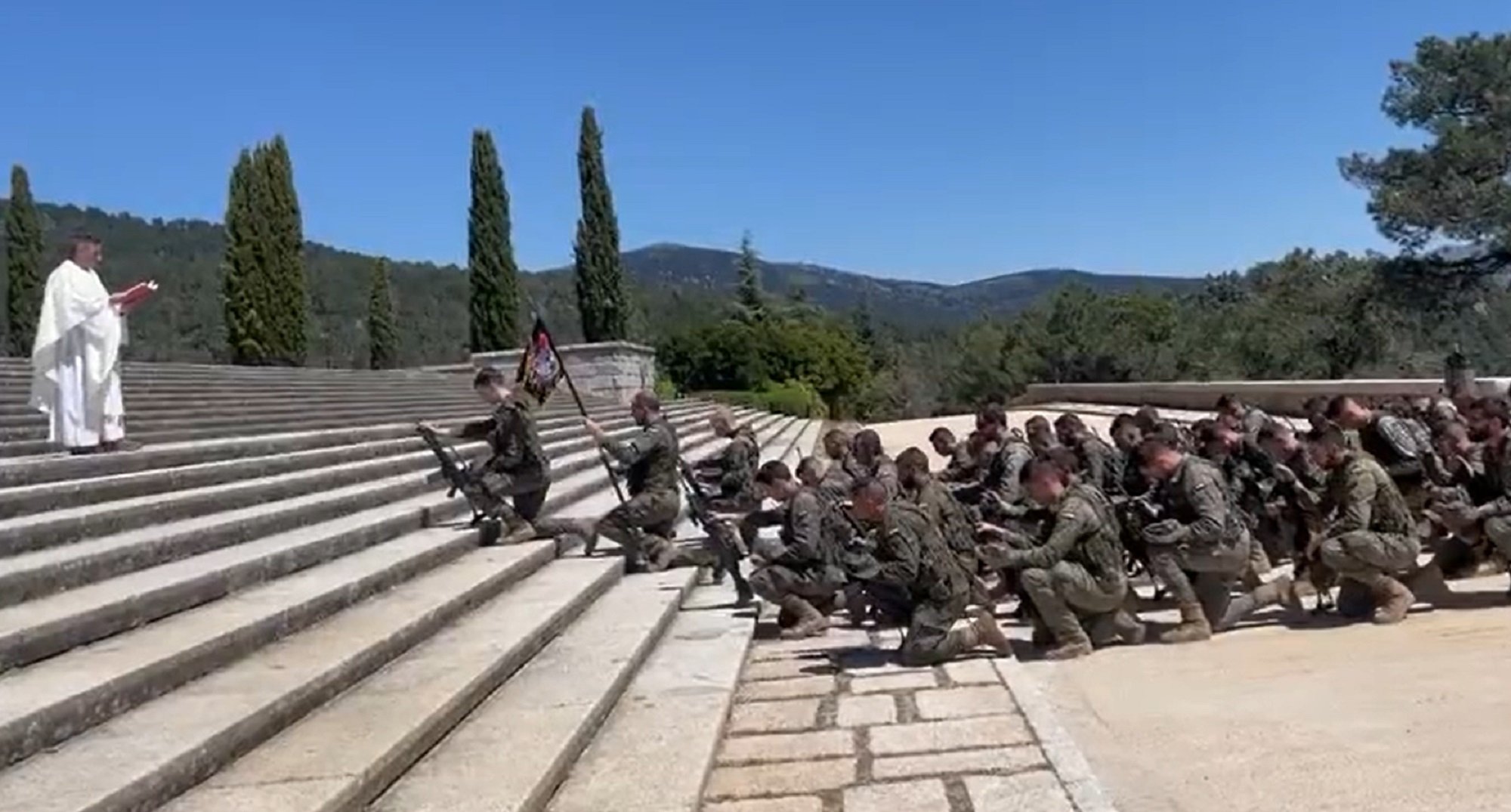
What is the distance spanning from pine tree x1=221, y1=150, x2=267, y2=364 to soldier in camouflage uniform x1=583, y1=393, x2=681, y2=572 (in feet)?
87.1

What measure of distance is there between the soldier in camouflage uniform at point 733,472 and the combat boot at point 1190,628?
362 cm

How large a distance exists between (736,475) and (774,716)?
4924 millimetres

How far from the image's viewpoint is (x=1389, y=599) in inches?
308

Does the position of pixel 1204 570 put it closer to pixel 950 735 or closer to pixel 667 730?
pixel 950 735

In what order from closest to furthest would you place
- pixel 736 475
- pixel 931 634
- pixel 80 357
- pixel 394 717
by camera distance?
pixel 394 717 → pixel 931 634 → pixel 80 357 → pixel 736 475

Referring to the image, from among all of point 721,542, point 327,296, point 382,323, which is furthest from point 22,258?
point 327,296

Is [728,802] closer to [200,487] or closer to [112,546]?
[112,546]

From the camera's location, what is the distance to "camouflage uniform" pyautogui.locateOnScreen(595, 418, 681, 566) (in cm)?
926

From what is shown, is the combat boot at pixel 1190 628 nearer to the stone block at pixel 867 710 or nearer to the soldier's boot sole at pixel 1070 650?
the soldier's boot sole at pixel 1070 650

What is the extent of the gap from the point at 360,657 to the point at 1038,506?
13.9 feet

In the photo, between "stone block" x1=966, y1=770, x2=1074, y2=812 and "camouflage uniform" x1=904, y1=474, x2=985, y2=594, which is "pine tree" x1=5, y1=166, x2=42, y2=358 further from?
"stone block" x1=966, y1=770, x2=1074, y2=812

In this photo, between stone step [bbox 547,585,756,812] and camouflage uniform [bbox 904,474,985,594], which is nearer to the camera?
stone step [bbox 547,585,756,812]

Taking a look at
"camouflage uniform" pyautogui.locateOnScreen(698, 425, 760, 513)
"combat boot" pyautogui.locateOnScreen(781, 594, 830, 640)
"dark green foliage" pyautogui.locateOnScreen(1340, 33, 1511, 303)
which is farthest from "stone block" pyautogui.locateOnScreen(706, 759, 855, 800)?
"dark green foliage" pyautogui.locateOnScreen(1340, 33, 1511, 303)

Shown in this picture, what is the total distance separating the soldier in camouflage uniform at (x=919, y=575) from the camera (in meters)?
6.89
